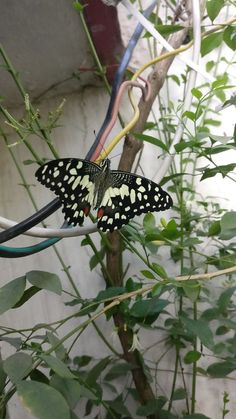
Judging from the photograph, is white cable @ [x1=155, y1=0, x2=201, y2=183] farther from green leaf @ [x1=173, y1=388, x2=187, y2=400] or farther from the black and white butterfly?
green leaf @ [x1=173, y1=388, x2=187, y2=400]

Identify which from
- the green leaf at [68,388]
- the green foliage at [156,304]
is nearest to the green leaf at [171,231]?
the green foliage at [156,304]

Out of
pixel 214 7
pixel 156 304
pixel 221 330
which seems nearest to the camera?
pixel 214 7

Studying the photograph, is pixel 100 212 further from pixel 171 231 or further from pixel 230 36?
pixel 230 36

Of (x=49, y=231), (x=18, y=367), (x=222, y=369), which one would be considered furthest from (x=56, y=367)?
(x=222, y=369)

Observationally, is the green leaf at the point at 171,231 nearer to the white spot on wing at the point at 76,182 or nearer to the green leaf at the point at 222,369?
the white spot on wing at the point at 76,182

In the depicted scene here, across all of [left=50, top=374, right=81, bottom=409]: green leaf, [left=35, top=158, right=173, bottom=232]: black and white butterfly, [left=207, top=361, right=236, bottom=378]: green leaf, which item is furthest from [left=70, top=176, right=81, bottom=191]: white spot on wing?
[left=207, top=361, right=236, bottom=378]: green leaf

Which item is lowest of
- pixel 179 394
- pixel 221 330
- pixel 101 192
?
pixel 179 394

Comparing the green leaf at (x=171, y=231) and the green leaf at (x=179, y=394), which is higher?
the green leaf at (x=171, y=231)
